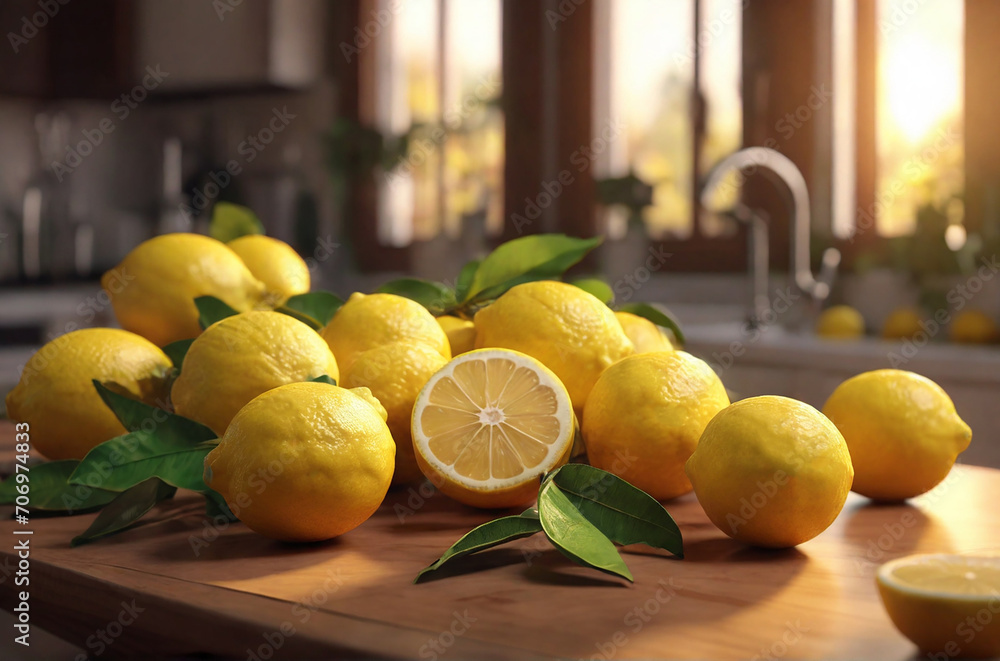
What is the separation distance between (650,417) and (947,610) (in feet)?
0.95

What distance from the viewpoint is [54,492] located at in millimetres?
717

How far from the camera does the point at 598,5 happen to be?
137 inches

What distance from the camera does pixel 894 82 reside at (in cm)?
285

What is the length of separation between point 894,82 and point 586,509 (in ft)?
8.78

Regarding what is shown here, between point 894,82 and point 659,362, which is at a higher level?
point 894,82

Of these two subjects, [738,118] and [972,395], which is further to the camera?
[738,118]

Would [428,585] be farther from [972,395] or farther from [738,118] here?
[738,118]

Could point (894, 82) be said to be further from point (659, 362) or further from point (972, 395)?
point (659, 362)

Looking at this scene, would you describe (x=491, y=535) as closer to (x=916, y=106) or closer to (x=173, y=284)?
(x=173, y=284)

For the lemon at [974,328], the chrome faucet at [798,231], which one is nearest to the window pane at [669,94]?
the chrome faucet at [798,231]

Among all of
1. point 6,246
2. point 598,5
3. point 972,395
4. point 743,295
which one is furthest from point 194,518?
point 6,246

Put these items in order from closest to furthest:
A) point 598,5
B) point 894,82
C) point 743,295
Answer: point 894,82 < point 743,295 < point 598,5

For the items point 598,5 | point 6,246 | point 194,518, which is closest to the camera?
point 194,518

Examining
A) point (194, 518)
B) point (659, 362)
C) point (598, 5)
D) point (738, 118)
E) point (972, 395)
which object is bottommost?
point (972, 395)
